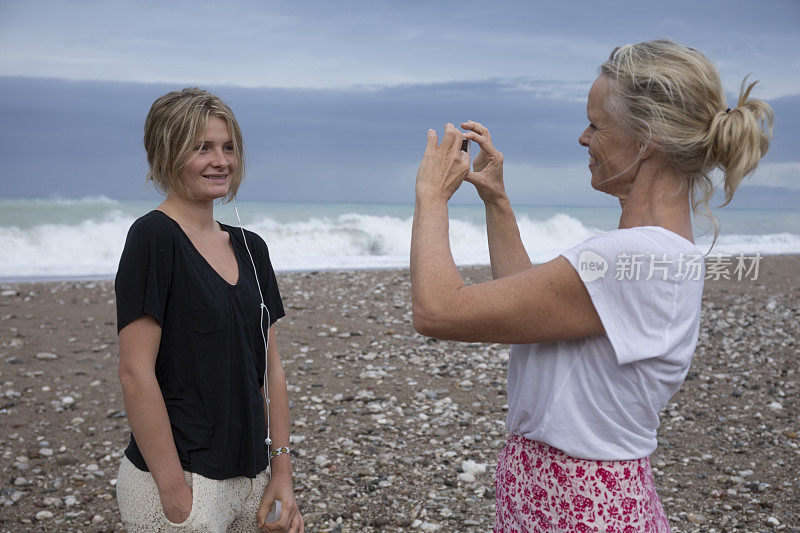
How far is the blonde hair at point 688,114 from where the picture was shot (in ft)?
6.48

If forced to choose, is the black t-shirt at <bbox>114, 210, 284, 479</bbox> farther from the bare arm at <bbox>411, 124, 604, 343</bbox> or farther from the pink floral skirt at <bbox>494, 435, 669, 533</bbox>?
the pink floral skirt at <bbox>494, 435, 669, 533</bbox>

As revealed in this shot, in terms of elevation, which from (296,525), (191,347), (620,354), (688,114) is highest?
(688,114)

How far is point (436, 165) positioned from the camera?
2.14 m

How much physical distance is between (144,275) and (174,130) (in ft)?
1.90

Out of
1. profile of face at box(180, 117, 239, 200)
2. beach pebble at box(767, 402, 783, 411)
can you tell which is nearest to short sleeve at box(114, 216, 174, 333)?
profile of face at box(180, 117, 239, 200)

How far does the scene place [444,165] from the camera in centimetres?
214

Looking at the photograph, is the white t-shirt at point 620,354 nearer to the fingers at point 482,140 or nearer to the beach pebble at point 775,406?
the fingers at point 482,140

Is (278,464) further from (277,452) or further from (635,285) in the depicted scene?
(635,285)

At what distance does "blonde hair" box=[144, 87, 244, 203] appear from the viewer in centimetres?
261

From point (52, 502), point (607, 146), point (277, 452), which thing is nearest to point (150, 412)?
A: point (277, 452)

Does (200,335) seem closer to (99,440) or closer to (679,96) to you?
(679,96)

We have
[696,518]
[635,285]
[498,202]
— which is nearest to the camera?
[635,285]

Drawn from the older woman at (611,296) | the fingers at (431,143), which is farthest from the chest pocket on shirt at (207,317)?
the fingers at (431,143)

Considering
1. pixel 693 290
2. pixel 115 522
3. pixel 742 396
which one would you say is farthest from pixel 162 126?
pixel 742 396
